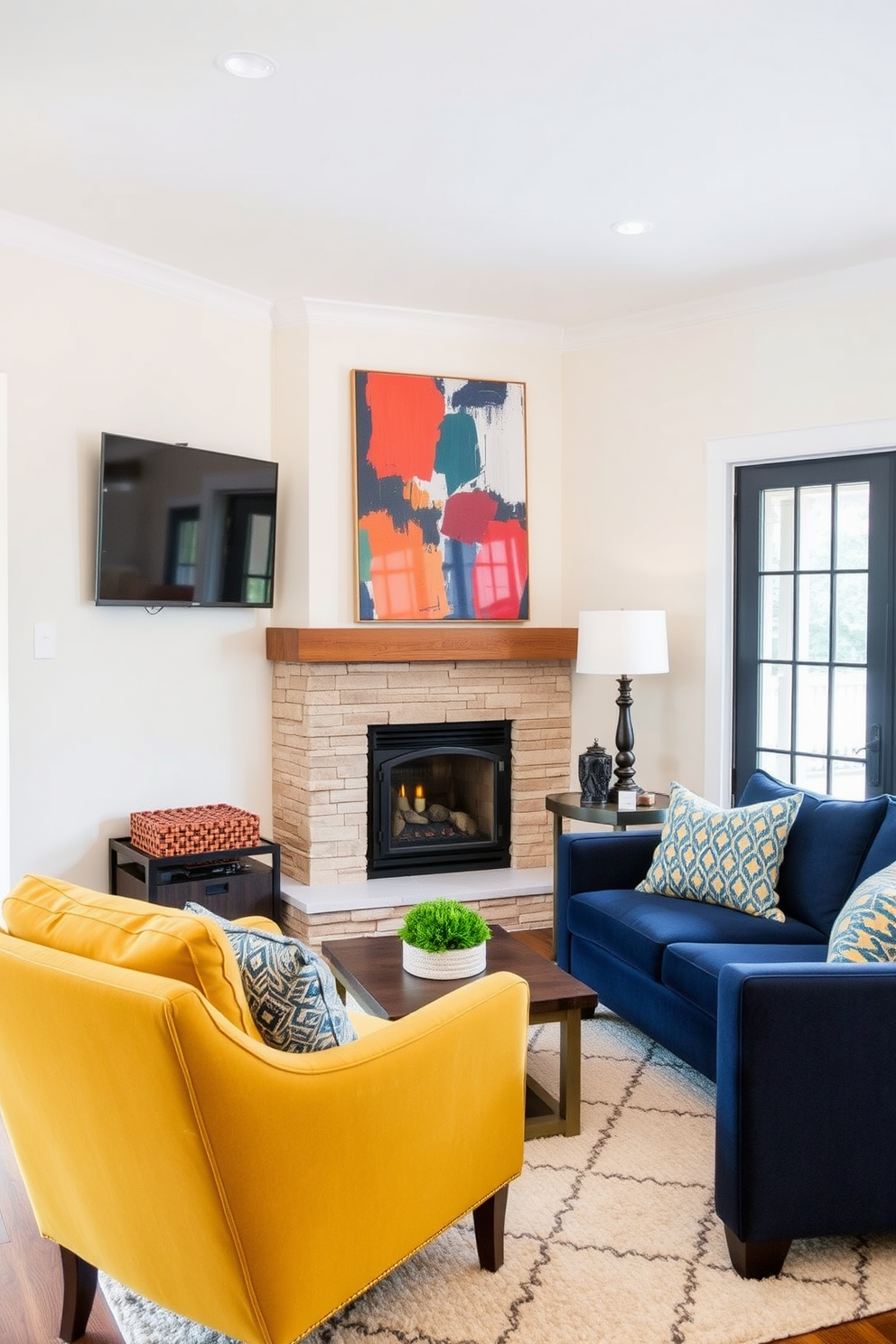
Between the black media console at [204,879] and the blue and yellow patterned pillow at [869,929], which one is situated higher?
the blue and yellow patterned pillow at [869,929]

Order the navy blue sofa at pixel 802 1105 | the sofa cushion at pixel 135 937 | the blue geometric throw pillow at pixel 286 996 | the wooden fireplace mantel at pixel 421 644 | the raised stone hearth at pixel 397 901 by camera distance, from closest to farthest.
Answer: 1. the sofa cushion at pixel 135 937
2. the blue geometric throw pillow at pixel 286 996
3. the navy blue sofa at pixel 802 1105
4. the raised stone hearth at pixel 397 901
5. the wooden fireplace mantel at pixel 421 644

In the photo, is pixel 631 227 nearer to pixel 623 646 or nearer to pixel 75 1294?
pixel 623 646

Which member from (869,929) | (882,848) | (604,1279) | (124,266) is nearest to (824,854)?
(882,848)

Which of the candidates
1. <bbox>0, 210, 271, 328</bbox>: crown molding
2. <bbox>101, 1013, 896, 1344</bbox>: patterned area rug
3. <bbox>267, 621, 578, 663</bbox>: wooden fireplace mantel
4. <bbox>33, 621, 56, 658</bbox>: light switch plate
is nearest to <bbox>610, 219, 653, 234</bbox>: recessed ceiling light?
<bbox>0, 210, 271, 328</bbox>: crown molding

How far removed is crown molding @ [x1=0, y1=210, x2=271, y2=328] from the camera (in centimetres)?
390

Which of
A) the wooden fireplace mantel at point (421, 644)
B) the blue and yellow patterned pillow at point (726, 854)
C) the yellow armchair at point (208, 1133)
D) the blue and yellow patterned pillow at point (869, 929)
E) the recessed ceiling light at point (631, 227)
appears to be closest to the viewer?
the yellow armchair at point (208, 1133)

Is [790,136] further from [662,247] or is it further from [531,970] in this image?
[531,970]

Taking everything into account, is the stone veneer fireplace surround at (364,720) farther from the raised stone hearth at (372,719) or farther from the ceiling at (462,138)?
the ceiling at (462,138)

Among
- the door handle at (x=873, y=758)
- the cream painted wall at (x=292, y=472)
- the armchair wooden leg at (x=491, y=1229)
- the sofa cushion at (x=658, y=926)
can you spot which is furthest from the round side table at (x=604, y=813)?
the armchair wooden leg at (x=491, y=1229)

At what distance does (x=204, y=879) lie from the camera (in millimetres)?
4277

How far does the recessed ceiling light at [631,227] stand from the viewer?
3.81 m

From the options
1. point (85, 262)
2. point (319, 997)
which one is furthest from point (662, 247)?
point (319, 997)

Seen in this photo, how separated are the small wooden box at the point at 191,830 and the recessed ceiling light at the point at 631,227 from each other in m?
2.64

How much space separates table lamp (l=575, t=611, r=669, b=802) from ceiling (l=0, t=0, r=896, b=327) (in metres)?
1.38
